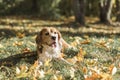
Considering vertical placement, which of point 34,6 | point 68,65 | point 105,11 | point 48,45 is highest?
point 48,45

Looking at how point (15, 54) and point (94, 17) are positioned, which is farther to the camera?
point (94, 17)

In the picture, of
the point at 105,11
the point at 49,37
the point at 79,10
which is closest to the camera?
the point at 49,37

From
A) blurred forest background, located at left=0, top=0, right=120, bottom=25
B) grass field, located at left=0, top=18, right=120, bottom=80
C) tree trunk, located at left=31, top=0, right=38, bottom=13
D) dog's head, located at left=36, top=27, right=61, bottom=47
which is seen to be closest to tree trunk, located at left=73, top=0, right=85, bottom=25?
blurred forest background, located at left=0, top=0, right=120, bottom=25

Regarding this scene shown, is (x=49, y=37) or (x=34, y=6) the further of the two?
(x=34, y=6)

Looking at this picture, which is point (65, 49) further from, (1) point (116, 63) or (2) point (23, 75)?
(2) point (23, 75)

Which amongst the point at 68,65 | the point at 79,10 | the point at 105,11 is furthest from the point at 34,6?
the point at 68,65

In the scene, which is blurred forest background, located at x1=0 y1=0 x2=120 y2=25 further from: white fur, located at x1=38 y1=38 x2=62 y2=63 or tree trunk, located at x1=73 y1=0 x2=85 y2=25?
white fur, located at x1=38 y1=38 x2=62 y2=63

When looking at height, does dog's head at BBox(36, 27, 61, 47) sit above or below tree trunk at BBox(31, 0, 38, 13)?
above

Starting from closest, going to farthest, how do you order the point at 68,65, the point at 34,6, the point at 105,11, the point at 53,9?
the point at 68,65 → the point at 105,11 → the point at 53,9 → the point at 34,6

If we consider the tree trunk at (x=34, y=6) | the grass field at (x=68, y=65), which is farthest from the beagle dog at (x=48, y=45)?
the tree trunk at (x=34, y=6)

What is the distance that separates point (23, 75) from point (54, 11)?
52.5ft

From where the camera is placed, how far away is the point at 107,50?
31.0 feet

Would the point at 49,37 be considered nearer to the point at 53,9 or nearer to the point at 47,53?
the point at 47,53

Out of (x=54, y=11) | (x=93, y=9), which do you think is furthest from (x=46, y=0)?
(x=93, y=9)
